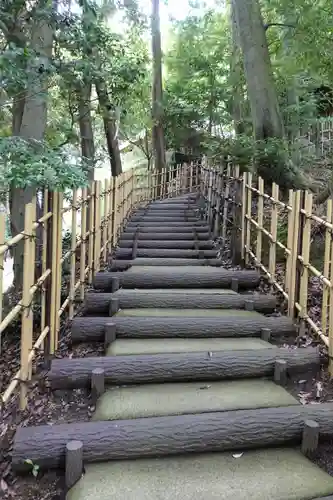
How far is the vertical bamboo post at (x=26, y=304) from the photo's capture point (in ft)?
10.4

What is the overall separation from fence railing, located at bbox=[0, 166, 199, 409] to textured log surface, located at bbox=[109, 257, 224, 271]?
0.72 ft

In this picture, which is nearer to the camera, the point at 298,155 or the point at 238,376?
the point at 238,376

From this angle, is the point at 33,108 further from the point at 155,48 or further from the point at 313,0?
the point at 155,48

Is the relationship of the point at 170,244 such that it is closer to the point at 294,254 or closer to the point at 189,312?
the point at 189,312

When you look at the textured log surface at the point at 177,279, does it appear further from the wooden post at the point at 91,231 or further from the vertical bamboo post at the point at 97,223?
the vertical bamboo post at the point at 97,223

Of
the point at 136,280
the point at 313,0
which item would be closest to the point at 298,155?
the point at 313,0

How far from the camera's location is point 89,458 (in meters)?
2.65

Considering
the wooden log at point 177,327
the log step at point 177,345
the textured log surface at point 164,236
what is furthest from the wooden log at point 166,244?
the log step at point 177,345

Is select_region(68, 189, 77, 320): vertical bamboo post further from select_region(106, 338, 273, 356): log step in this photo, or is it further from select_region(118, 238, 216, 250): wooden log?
select_region(118, 238, 216, 250): wooden log

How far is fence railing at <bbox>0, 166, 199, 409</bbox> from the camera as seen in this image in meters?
3.18

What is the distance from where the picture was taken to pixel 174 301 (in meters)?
4.87

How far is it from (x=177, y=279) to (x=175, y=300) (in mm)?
675

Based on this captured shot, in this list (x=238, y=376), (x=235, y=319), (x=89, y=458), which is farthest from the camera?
(x=235, y=319)

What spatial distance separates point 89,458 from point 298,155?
7491 mm
